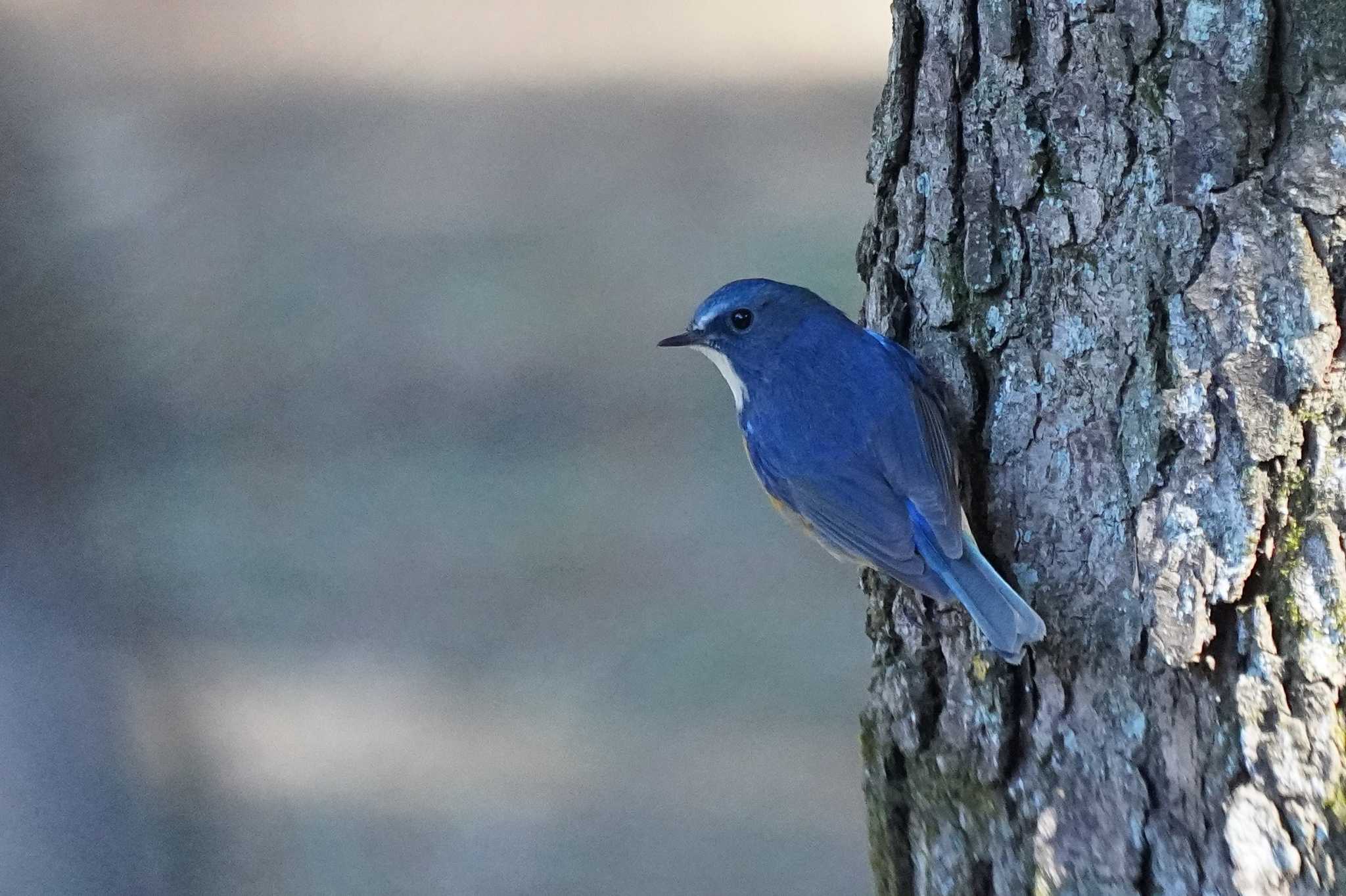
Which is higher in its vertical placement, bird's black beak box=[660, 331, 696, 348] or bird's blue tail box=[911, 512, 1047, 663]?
bird's black beak box=[660, 331, 696, 348]

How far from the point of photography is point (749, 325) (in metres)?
1.66

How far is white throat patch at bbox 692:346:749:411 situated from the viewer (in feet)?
5.50

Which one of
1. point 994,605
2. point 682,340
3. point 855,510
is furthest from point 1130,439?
point 682,340

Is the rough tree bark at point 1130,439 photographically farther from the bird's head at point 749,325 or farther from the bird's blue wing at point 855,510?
the bird's head at point 749,325

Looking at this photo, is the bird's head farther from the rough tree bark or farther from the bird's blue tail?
the bird's blue tail

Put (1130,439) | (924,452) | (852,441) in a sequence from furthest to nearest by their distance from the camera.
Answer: (852,441) → (924,452) → (1130,439)

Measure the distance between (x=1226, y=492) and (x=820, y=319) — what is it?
649 mm

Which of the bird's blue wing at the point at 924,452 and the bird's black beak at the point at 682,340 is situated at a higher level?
the bird's black beak at the point at 682,340

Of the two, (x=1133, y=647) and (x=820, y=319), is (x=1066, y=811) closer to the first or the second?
(x=1133, y=647)

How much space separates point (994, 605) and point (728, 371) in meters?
0.67

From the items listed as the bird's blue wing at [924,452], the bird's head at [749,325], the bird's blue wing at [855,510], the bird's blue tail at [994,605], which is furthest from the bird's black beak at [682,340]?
the bird's blue tail at [994,605]

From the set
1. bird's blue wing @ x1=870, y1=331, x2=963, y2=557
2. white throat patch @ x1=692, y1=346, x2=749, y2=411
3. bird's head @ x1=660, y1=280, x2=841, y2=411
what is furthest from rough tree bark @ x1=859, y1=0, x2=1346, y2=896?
white throat patch @ x1=692, y1=346, x2=749, y2=411

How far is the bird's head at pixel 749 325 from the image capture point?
162 cm

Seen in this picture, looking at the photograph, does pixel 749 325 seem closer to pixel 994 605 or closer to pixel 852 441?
pixel 852 441
